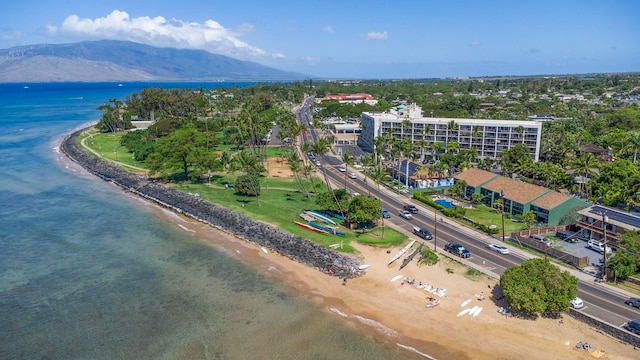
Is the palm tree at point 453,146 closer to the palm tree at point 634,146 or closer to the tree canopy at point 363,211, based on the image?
the palm tree at point 634,146

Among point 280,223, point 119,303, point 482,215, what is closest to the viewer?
point 119,303

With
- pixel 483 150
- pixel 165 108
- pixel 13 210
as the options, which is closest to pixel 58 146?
pixel 165 108

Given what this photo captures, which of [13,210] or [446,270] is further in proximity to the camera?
[13,210]

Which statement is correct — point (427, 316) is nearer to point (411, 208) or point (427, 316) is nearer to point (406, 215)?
point (406, 215)

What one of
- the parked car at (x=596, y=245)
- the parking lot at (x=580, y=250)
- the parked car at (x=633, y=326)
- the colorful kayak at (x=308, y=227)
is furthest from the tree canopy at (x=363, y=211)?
the parked car at (x=633, y=326)

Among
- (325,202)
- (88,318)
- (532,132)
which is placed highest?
(532,132)

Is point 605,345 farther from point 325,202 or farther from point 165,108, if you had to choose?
point 165,108

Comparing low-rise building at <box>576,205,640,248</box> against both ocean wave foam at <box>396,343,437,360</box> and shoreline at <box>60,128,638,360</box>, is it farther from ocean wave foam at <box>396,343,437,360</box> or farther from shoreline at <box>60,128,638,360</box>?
ocean wave foam at <box>396,343,437,360</box>

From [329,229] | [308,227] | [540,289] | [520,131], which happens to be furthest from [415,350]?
[520,131]
